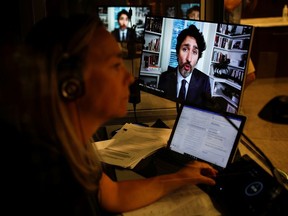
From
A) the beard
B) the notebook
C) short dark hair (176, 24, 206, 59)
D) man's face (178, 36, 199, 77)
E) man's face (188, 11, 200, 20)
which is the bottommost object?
the notebook

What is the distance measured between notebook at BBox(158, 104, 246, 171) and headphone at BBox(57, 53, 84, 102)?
1.58ft

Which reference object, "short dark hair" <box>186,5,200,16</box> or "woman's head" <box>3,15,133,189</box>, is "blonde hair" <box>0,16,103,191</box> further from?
"short dark hair" <box>186,5,200,16</box>

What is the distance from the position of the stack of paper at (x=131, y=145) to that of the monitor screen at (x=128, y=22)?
481 millimetres

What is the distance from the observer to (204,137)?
3.71 ft

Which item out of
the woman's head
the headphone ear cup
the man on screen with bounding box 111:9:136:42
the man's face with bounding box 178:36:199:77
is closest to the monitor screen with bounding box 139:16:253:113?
the man's face with bounding box 178:36:199:77

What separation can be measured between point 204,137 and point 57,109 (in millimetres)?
577

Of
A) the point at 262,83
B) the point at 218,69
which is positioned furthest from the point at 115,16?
the point at 262,83

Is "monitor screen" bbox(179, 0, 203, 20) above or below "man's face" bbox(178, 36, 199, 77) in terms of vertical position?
above

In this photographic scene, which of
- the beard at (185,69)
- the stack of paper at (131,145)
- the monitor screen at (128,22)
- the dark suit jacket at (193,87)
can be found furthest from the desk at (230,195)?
the monitor screen at (128,22)

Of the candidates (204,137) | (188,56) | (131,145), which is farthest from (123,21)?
(204,137)

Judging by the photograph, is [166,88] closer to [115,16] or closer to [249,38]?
[249,38]

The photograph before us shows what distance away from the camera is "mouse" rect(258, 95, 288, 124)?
0.58 meters

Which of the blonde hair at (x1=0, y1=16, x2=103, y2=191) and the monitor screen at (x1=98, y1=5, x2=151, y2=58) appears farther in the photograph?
the monitor screen at (x1=98, y1=5, x2=151, y2=58)

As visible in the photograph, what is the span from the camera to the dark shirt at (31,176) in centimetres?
67
